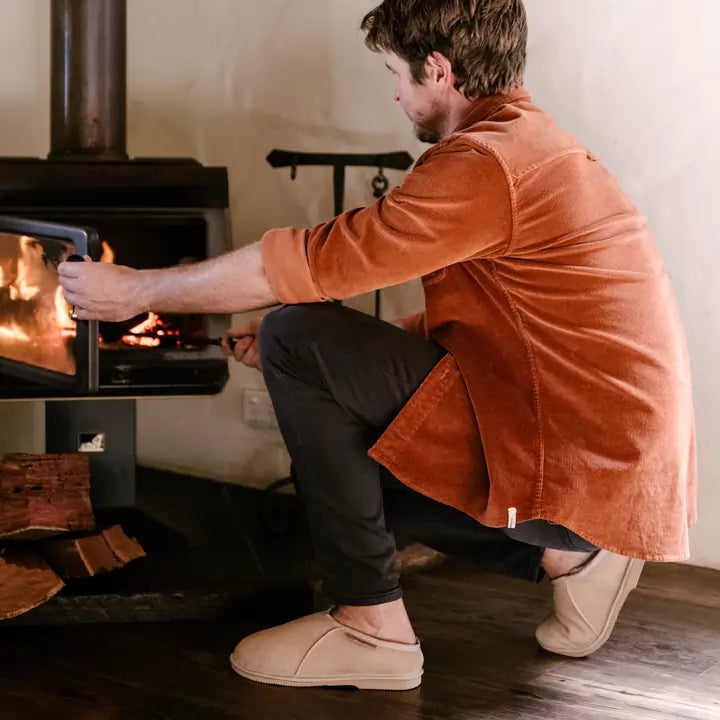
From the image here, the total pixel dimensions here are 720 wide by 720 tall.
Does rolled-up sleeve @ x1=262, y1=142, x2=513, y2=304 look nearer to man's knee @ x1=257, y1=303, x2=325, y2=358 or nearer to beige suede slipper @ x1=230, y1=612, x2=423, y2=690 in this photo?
man's knee @ x1=257, y1=303, x2=325, y2=358

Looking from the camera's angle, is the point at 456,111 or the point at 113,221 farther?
the point at 113,221

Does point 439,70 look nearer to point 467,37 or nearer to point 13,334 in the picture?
point 467,37

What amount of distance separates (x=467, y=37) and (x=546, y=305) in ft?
1.46

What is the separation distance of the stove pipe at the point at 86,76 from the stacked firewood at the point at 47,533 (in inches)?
31.8

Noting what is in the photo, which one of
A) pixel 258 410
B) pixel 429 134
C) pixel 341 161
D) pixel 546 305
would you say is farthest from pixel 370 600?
pixel 258 410

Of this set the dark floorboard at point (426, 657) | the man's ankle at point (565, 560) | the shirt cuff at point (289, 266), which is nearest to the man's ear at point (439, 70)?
the shirt cuff at point (289, 266)

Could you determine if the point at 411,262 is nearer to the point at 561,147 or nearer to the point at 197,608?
the point at 561,147

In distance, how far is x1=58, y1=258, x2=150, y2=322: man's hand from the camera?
1670 mm

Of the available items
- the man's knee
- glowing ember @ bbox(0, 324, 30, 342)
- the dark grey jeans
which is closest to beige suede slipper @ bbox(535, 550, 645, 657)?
the dark grey jeans

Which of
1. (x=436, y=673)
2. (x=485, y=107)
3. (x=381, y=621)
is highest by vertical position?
(x=485, y=107)

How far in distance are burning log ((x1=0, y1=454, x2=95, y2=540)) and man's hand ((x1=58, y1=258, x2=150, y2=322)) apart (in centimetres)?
55

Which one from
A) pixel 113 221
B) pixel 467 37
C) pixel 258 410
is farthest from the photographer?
pixel 258 410

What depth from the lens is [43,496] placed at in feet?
6.90

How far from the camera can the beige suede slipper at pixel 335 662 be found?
5.44 feet
